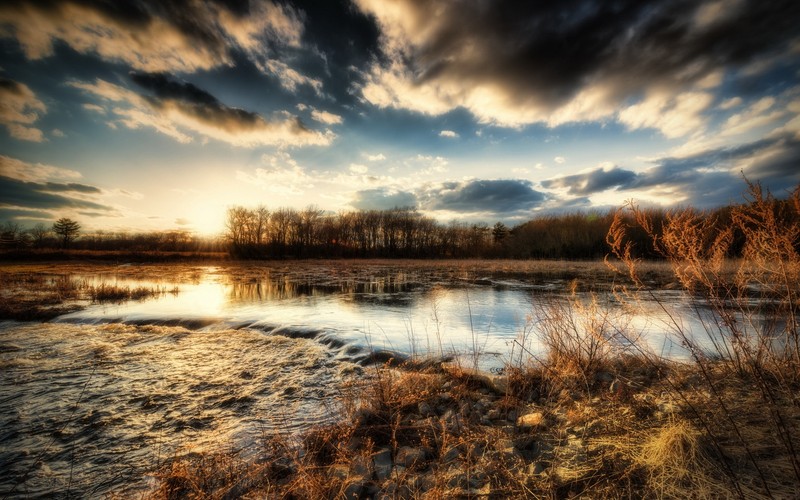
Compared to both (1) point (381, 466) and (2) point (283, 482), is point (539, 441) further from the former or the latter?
(2) point (283, 482)

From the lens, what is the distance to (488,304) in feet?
43.3

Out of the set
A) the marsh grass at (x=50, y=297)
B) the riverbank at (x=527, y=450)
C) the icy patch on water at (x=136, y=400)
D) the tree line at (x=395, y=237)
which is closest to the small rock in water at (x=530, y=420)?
the riverbank at (x=527, y=450)

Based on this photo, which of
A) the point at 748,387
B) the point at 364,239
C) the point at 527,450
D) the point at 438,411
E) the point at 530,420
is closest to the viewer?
the point at 527,450

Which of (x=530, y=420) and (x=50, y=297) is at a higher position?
(x=530, y=420)

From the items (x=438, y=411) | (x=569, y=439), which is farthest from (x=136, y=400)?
(x=569, y=439)

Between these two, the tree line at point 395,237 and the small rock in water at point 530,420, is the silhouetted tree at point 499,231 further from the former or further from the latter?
the small rock in water at point 530,420

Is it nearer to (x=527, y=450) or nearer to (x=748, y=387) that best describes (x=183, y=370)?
(x=527, y=450)

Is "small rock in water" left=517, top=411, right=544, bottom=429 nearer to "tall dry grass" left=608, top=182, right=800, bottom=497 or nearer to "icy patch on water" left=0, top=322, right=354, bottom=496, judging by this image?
"tall dry grass" left=608, top=182, right=800, bottom=497

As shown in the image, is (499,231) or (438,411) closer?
(438,411)

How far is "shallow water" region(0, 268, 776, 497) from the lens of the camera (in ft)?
12.3

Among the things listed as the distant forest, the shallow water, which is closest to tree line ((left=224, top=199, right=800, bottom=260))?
the distant forest

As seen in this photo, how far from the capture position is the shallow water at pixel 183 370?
3746 mm

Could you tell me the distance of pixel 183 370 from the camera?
20.7 ft

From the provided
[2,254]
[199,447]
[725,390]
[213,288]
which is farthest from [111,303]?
[2,254]
